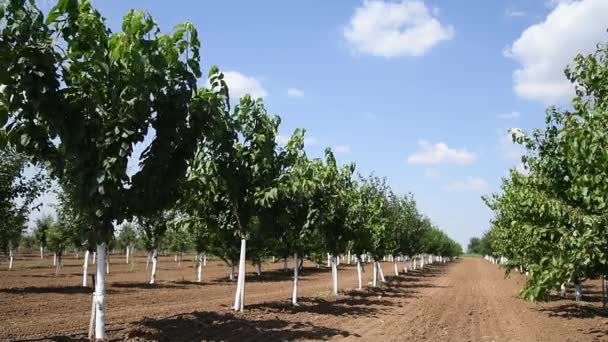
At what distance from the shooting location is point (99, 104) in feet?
30.4

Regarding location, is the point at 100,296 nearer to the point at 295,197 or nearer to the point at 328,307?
the point at 295,197

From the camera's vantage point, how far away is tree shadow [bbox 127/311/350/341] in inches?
460

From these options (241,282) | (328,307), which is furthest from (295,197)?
(328,307)

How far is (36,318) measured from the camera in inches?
632

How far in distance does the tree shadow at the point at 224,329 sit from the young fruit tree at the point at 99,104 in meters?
2.33

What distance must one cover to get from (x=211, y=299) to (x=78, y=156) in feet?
54.7

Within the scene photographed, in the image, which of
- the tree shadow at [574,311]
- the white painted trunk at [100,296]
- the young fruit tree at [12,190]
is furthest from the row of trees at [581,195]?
the young fruit tree at [12,190]

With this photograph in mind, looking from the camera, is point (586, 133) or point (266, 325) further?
point (266, 325)

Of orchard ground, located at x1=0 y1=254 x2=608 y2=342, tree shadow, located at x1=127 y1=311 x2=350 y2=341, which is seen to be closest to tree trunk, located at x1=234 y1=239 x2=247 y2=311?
orchard ground, located at x1=0 y1=254 x2=608 y2=342

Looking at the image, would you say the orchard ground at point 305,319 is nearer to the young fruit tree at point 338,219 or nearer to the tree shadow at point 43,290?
the tree shadow at point 43,290

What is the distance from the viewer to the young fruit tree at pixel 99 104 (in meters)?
8.31

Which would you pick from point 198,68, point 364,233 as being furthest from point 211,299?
point 198,68

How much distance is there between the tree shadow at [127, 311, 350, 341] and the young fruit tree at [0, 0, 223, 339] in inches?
91.8

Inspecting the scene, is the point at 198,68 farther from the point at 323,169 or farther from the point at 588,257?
the point at 323,169
